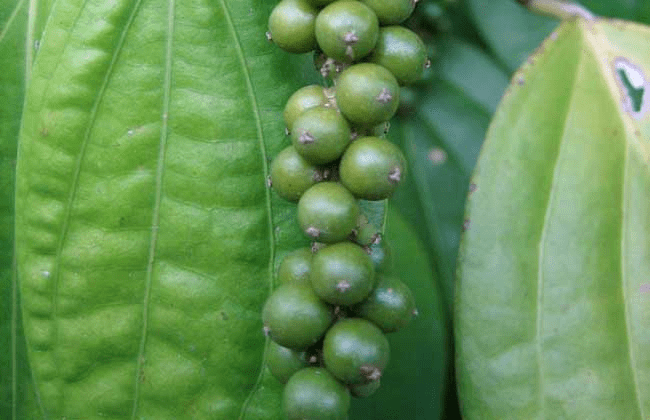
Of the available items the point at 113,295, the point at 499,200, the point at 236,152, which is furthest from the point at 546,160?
the point at 113,295

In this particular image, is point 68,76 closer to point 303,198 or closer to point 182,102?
point 182,102

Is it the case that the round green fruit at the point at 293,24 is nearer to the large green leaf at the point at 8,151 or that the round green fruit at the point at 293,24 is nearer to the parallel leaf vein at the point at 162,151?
the parallel leaf vein at the point at 162,151

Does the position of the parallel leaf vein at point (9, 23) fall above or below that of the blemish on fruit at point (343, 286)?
above

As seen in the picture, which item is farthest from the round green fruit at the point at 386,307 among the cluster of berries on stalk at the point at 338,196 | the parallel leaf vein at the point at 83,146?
the parallel leaf vein at the point at 83,146

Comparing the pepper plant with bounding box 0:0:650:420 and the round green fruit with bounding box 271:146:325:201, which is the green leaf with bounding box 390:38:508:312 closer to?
the pepper plant with bounding box 0:0:650:420

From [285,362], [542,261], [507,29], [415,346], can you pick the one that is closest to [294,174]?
[285,362]

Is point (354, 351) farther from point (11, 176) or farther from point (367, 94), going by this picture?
point (11, 176)
